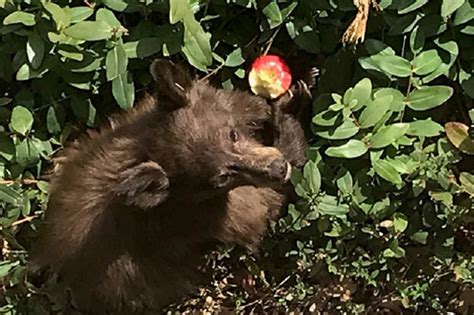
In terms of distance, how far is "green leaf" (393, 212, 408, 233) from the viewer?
2.94 metres

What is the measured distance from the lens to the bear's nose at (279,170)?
2.85m

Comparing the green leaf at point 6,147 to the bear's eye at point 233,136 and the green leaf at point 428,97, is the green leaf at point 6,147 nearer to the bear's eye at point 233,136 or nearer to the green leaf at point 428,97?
the bear's eye at point 233,136

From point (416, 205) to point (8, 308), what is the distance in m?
1.48

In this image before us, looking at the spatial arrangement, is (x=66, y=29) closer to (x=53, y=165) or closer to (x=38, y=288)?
(x=53, y=165)

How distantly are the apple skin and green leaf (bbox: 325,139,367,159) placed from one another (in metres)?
0.37

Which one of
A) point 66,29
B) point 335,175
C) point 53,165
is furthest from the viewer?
point 53,165

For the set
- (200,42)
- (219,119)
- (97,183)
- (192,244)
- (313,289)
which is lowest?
(313,289)

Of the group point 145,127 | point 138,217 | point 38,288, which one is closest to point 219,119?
point 145,127

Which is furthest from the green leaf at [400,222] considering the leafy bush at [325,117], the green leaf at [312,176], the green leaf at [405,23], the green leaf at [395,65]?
the green leaf at [405,23]

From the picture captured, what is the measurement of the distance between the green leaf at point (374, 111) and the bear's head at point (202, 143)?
30 centimetres

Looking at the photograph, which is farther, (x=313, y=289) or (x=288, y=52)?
(x=313, y=289)

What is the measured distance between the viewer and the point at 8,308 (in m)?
3.32

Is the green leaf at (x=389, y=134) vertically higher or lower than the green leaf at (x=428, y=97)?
lower

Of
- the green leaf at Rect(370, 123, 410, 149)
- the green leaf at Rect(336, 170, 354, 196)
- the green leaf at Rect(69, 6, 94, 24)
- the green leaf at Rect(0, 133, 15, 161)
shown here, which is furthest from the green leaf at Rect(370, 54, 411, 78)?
the green leaf at Rect(0, 133, 15, 161)
